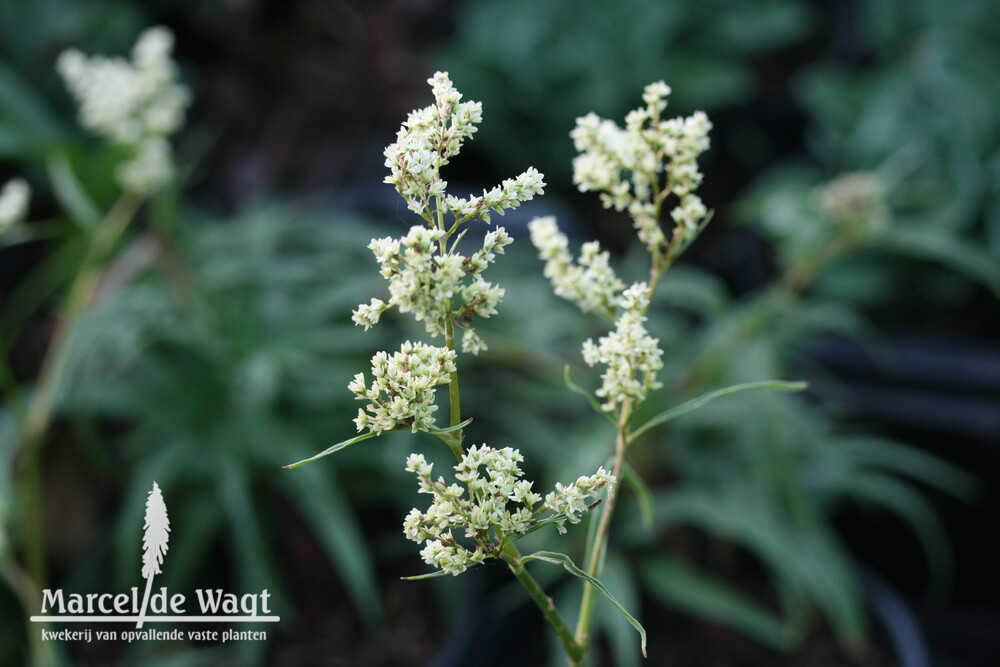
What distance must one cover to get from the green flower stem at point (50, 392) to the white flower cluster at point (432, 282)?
0.53m

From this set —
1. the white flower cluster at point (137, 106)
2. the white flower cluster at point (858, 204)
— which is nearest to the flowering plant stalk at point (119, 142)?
the white flower cluster at point (137, 106)

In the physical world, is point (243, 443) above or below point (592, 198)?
below

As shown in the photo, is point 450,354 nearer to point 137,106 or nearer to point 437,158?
point 437,158

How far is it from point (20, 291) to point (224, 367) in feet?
2.00

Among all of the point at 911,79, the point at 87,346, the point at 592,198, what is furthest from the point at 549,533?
the point at 911,79

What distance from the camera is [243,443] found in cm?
96

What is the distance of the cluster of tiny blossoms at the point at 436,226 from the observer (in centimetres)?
30

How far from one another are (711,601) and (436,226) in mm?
693

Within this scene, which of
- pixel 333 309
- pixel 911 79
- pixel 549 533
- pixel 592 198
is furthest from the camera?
pixel 592 198

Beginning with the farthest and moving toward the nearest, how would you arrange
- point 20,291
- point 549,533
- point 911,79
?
point 911,79 → point 20,291 → point 549,533

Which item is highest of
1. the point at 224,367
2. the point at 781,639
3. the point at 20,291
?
the point at 20,291

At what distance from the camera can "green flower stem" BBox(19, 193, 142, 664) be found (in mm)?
739

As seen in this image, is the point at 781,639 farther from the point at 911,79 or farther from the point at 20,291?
the point at 20,291

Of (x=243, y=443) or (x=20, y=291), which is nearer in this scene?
(x=243, y=443)
